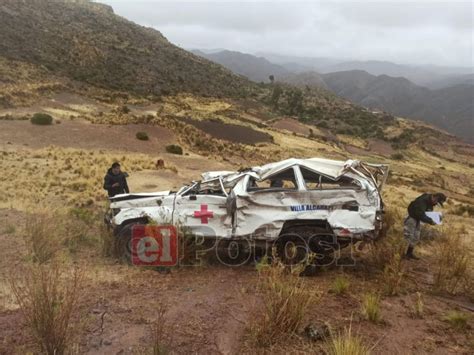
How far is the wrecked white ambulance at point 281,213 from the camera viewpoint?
732 centimetres

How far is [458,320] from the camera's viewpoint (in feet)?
17.6

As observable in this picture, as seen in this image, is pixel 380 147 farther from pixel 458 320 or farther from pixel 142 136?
pixel 458 320

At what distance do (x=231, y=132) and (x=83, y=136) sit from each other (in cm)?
1716

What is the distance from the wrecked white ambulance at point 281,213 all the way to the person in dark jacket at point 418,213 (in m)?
1.39

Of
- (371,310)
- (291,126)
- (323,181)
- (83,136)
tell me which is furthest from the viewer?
(291,126)

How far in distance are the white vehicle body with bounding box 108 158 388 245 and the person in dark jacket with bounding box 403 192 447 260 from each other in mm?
1350

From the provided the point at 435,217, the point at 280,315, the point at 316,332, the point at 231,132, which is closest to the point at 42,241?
the point at 280,315

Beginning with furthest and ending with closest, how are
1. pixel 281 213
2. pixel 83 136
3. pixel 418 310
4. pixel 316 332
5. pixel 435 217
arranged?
1. pixel 83 136
2. pixel 435 217
3. pixel 281 213
4. pixel 418 310
5. pixel 316 332

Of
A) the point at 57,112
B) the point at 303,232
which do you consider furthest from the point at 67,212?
the point at 57,112

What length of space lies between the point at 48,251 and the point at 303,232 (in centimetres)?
436

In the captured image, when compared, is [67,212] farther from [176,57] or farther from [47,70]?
[176,57]

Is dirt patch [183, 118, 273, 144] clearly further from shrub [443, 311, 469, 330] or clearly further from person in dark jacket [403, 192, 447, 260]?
shrub [443, 311, 469, 330]

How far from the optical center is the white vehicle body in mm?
7320

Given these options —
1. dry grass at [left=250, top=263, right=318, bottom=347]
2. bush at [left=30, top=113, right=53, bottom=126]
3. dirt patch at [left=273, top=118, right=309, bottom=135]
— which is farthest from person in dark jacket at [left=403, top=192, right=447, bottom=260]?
dirt patch at [left=273, top=118, right=309, bottom=135]
